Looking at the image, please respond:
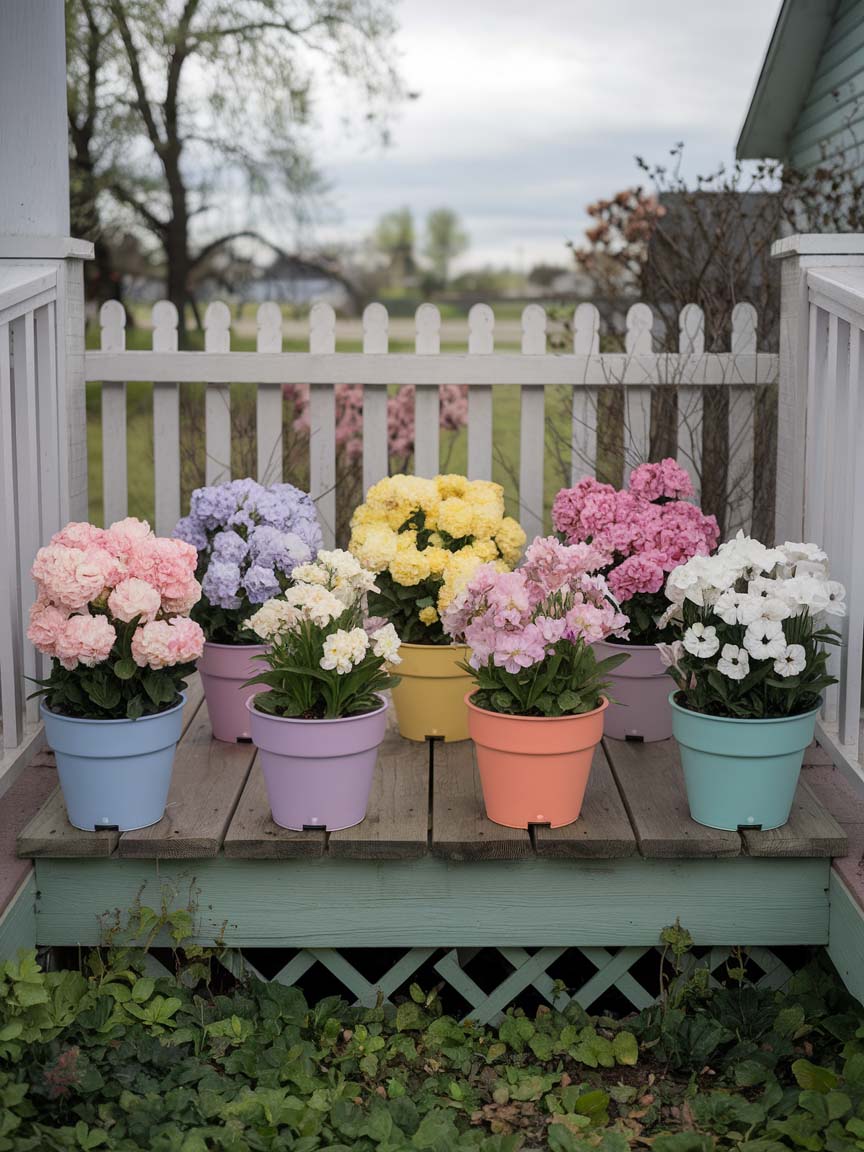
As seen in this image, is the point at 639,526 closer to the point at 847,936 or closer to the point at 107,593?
the point at 847,936

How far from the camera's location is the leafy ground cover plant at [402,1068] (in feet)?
6.21

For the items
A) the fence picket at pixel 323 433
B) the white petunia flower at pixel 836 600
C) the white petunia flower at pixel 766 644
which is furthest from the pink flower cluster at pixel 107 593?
the fence picket at pixel 323 433

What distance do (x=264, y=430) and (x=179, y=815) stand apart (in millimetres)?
1769

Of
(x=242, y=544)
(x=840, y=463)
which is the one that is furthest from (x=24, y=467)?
(x=840, y=463)

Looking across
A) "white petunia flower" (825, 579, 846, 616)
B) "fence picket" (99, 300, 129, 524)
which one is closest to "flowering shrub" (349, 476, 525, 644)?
"white petunia flower" (825, 579, 846, 616)

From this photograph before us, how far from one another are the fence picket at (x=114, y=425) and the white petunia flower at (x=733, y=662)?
7.62 feet

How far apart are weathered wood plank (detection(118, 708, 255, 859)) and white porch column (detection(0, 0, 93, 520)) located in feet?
4.10

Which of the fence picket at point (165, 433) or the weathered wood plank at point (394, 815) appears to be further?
the fence picket at point (165, 433)

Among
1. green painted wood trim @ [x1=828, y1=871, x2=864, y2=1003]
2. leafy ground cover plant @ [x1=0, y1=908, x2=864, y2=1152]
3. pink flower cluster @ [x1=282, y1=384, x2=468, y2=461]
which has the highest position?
pink flower cluster @ [x1=282, y1=384, x2=468, y2=461]

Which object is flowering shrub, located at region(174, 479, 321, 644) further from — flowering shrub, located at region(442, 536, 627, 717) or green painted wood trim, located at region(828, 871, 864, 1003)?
green painted wood trim, located at region(828, 871, 864, 1003)

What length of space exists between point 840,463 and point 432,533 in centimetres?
98

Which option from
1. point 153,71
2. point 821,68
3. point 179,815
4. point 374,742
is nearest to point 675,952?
point 374,742

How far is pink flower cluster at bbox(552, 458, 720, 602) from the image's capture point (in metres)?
2.77

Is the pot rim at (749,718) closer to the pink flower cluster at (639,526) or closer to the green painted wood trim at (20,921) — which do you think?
the pink flower cluster at (639,526)
